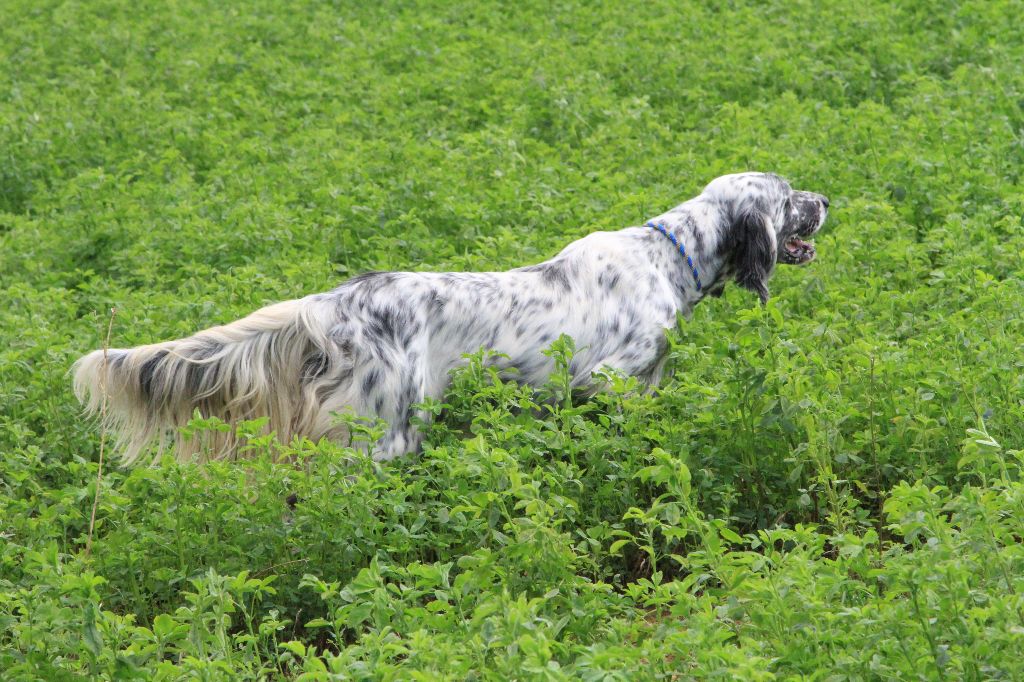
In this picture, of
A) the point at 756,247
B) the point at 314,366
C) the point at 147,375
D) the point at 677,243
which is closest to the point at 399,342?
the point at 314,366

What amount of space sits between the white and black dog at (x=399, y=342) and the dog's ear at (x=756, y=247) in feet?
0.05

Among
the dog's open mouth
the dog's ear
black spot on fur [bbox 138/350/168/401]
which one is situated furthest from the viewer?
the dog's open mouth

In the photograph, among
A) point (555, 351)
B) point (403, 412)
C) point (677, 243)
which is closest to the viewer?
point (403, 412)

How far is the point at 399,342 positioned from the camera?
17.9 ft

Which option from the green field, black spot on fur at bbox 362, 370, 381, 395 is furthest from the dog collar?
black spot on fur at bbox 362, 370, 381, 395

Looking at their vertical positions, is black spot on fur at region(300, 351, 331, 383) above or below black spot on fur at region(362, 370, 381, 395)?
above

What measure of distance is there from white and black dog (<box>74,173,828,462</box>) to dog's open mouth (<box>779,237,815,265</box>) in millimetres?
Result: 501

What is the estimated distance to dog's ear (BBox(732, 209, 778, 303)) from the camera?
647 cm

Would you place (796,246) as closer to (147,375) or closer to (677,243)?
(677,243)

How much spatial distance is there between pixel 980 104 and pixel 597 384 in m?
4.61

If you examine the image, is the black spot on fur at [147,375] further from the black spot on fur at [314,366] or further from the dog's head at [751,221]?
the dog's head at [751,221]

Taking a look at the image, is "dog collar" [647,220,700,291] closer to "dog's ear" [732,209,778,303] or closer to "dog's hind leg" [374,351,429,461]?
"dog's ear" [732,209,778,303]

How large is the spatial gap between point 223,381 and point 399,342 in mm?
712

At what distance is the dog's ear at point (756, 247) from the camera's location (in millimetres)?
6473
